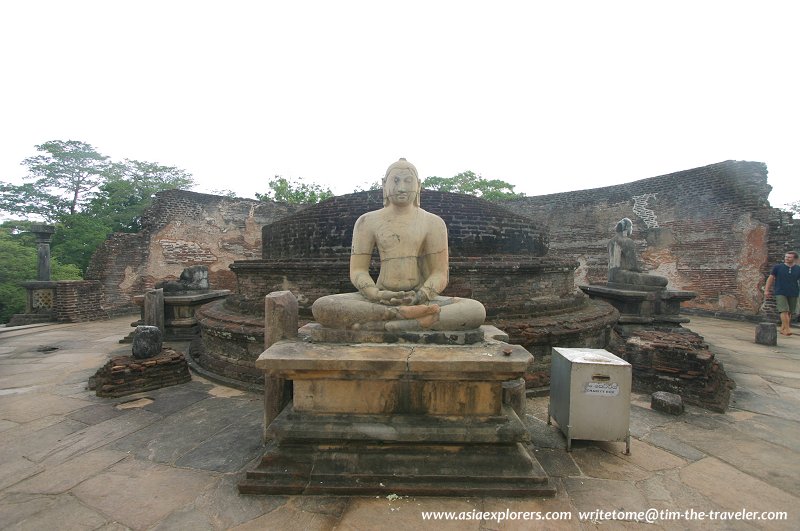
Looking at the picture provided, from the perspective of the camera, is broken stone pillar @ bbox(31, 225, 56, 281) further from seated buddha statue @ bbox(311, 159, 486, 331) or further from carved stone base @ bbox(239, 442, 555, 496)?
carved stone base @ bbox(239, 442, 555, 496)

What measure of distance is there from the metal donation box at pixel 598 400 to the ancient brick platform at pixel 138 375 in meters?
4.50

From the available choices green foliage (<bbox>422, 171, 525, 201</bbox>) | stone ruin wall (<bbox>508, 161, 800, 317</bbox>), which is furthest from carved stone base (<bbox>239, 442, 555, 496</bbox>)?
green foliage (<bbox>422, 171, 525, 201</bbox>)

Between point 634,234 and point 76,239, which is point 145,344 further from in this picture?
point 76,239

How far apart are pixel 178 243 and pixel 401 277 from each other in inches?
525

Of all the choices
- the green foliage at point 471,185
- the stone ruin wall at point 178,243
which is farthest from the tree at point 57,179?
the green foliage at point 471,185

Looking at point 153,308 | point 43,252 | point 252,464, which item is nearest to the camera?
point 252,464

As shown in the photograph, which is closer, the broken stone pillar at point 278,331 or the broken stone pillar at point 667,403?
the broken stone pillar at point 278,331

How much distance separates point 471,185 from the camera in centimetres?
2684

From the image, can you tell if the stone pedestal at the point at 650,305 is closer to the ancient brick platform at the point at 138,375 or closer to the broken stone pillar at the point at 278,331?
the broken stone pillar at the point at 278,331

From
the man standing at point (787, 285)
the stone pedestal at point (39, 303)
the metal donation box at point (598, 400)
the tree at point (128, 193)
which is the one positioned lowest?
the stone pedestal at point (39, 303)

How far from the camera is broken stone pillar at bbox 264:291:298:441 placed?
2752 millimetres

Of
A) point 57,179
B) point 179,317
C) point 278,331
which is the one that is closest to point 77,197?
point 57,179

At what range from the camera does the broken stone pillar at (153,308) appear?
6.75 m

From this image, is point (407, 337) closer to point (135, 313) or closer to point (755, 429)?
point (755, 429)
